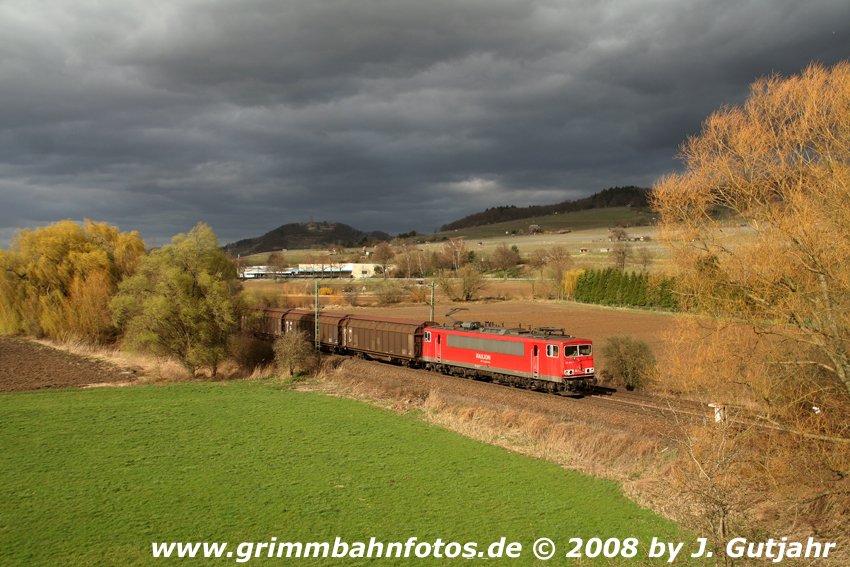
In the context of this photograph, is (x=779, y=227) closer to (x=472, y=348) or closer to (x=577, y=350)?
(x=577, y=350)

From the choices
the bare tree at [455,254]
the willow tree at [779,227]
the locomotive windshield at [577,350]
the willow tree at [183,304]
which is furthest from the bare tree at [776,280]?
the bare tree at [455,254]

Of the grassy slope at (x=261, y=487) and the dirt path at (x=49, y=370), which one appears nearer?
the grassy slope at (x=261, y=487)

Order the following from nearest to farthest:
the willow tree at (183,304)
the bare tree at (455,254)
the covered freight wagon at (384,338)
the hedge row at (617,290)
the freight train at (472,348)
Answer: the freight train at (472,348)
the willow tree at (183,304)
the covered freight wagon at (384,338)
the hedge row at (617,290)
the bare tree at (455,254)

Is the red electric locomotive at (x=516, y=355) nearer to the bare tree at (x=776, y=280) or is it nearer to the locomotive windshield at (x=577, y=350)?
the locomotive windshield at (x=577, y=350)

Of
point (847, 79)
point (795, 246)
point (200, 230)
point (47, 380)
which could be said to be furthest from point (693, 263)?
point (47, 380)

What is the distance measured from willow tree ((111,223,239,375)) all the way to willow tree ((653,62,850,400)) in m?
33.2

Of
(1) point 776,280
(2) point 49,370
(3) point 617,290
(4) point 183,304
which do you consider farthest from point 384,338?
(3) point 617,290

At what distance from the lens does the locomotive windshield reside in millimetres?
31906

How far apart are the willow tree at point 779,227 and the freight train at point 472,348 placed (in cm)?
1689

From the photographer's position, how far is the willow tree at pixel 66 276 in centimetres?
5419

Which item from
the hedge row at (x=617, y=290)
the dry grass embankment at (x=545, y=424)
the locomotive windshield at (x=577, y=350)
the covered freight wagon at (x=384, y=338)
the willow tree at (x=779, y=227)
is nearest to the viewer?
the willow tree at (x=779, y=227)

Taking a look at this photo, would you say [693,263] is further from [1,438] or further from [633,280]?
[633,280]

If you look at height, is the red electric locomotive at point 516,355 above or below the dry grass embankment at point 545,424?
above

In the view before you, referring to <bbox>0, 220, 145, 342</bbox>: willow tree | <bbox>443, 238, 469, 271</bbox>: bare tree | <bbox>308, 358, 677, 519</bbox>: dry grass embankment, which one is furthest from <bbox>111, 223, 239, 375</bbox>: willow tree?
→ <bbox>443, 238, 469, 271</bbox>: bare tree
